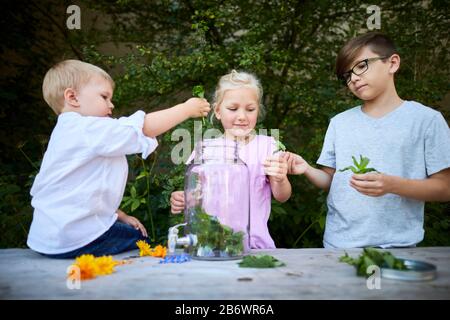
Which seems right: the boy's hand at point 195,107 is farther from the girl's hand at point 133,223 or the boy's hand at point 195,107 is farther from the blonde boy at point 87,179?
the girl's hand at point 133,223

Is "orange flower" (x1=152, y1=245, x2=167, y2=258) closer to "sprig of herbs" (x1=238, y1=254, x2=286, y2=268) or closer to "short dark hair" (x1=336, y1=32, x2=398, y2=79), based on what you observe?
"sprig of herbs" (x1=238, y1=254, x2=286, y2=268)

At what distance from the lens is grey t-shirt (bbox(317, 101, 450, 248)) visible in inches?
73.5

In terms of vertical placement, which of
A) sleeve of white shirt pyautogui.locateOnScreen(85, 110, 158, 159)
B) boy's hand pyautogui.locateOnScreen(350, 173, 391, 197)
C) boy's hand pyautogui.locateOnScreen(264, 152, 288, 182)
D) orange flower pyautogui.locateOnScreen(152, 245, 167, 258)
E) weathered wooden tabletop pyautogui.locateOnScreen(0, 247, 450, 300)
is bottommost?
weathered wooden tabletop pyautogui.locateOnScreen(0, 247, 450, 300)

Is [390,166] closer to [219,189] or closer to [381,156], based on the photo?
[381,156]

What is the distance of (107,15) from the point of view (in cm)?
402

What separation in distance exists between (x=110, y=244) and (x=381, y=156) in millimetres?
1098

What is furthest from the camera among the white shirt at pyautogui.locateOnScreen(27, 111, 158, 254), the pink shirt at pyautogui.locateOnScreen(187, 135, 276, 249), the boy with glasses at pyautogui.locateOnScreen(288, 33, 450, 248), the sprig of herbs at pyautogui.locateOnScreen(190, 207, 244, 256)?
the pink shirt at pyautogui.locateOnScreen(187, 135, 276, 249)

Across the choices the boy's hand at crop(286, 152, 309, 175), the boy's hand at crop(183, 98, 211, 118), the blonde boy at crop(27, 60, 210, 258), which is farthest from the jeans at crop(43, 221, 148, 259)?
the boy's hand at crop(286, 152, 309, 175)

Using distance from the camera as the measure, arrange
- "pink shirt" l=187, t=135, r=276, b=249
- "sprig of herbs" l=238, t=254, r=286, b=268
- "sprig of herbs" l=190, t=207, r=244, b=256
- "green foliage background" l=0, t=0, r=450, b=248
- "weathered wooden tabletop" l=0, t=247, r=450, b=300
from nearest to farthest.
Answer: "weathered wooden tabletop" l=0, t=247, r=450, b=300 → "sprig of herbs" l=238, t=254, r=286, b=268 → "sprig of herbs" l=190, t=207, r=244, b=256 → "pink shirt" l=187, t=135, r=276, b=249 → "green foliage background" l=0, t=0, r=450, b=248

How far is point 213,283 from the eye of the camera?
1.15 m

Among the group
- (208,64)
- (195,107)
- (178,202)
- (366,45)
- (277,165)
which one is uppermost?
(208,64)

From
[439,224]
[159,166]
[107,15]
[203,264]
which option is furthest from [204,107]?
[107,15]

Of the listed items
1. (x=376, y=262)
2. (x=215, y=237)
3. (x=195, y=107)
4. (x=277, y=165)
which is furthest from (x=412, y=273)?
(x=195, y=107)
